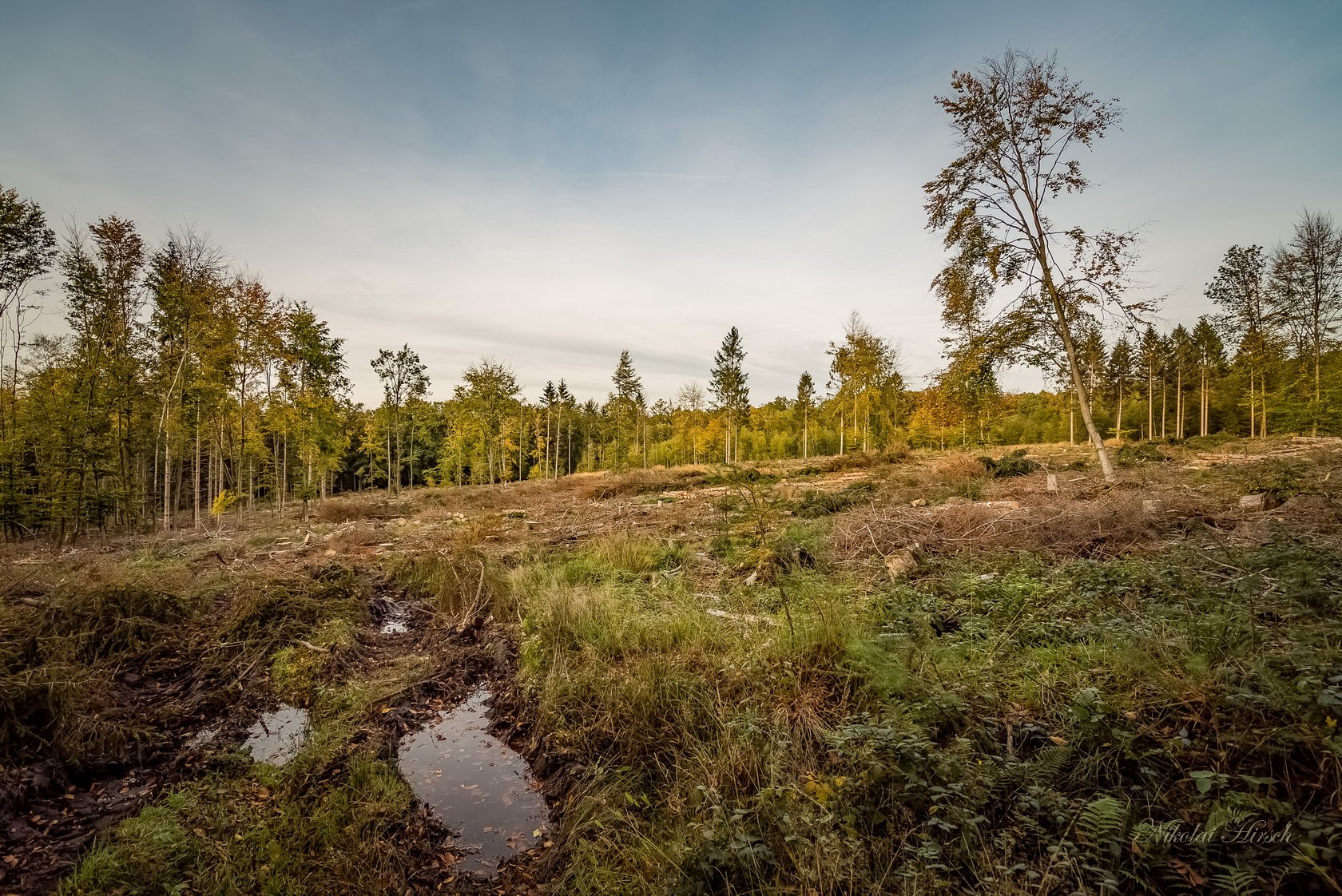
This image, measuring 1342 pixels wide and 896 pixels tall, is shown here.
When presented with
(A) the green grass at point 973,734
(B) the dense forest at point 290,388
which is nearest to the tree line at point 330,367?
(B) the dense forest at point 290,388

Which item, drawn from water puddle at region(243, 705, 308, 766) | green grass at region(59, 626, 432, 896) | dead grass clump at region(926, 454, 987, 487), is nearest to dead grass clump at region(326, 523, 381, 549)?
water puddle at region(243, 705, 308, 766)

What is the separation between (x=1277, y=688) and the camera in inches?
94.8

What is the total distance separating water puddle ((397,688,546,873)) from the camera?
3.70 metres

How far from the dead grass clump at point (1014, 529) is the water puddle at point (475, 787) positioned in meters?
5.23

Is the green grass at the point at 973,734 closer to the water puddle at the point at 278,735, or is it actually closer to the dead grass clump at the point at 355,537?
the water puddle at the point at 278,735

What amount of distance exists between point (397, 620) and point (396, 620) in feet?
0.04

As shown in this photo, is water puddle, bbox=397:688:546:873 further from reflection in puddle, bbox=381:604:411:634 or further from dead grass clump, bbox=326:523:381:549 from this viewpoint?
dead grass clump, bbox=326:523:381:549

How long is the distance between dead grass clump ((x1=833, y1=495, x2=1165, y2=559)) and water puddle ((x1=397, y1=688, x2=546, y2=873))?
523 cm

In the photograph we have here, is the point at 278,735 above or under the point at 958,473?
under

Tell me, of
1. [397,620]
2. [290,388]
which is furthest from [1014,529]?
[290,388]

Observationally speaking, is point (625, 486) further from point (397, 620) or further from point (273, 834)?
point (273, 834)

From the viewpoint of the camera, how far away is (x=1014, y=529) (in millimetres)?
7438

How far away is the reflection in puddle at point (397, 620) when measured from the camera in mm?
7906

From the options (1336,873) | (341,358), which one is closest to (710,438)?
(341,358)
